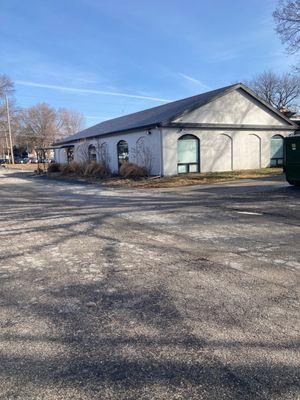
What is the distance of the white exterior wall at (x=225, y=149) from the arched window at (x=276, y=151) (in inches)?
15.1

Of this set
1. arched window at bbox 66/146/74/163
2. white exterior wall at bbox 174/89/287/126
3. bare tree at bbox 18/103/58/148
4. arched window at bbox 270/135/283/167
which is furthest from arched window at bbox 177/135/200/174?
bare tree at bbox 18/103/58/148

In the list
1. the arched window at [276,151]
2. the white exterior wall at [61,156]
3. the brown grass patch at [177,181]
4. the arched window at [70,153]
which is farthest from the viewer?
the white exterior wall at [61,156]

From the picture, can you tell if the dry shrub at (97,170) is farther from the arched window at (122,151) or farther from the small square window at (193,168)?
the small square window at (193,168)

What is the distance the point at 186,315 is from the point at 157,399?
1.30 metres

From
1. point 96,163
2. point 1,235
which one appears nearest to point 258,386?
point 1,235

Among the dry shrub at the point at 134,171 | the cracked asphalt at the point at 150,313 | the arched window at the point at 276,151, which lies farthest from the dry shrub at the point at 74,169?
the cracked asphalt at the point at 150,313

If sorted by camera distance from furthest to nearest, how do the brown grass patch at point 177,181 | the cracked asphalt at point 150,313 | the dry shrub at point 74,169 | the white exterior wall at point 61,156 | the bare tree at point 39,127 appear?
the bare tree at point 39,127
the white exterior wall at point 61,156
the dry shrub at point 74,169
the brown grass patch at point 177,181
the cracked asphalt at point 150,313

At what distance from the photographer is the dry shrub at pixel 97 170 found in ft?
85.9

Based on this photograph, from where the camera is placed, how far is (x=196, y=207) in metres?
11.3

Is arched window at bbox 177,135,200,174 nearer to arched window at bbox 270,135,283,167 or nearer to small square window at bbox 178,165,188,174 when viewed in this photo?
small square window at bbox 178,165,188,174

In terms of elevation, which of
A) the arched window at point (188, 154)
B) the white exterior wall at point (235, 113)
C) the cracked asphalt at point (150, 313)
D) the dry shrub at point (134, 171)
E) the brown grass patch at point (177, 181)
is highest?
the white exterior wall at point (235, 113)

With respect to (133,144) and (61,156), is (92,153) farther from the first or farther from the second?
(61,156)

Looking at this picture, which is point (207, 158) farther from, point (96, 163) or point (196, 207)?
point (196, 207)

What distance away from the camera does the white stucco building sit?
22656 mm
